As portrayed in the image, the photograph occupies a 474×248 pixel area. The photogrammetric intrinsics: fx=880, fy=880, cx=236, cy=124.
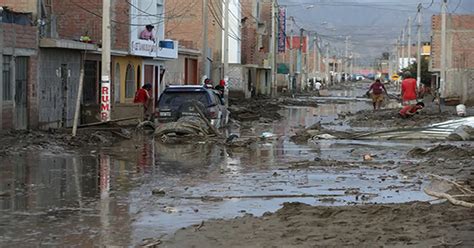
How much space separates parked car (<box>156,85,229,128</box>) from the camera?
2622 centimetres

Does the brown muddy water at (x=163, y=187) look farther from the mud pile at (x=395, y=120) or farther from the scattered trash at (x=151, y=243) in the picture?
the mud pile at (x=395, y=120)

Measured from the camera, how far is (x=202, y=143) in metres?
24.0

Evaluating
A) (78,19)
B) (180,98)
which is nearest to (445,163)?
(180,98)

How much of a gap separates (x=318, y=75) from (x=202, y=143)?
139 m

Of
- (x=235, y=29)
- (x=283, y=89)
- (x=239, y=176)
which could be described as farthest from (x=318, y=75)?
(x=239, y=176)

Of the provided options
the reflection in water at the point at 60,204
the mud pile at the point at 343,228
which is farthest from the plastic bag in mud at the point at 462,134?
the mud pile at the point at 343,228

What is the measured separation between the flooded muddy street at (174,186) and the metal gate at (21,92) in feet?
11.4

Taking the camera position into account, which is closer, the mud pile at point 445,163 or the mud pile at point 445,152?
the mud pile at point 445,163

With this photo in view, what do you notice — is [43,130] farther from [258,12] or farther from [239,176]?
[258,12]

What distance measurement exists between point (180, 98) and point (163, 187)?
42.1 feet

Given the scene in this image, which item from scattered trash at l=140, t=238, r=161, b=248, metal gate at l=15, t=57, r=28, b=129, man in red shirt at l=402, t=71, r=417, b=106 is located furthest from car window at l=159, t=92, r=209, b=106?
scattered trash at l=140, t=238, r=161, b=248

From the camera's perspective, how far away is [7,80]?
2356cm

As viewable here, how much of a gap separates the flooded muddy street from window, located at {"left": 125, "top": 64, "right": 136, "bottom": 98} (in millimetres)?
15775

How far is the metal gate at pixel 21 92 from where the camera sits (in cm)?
2437
